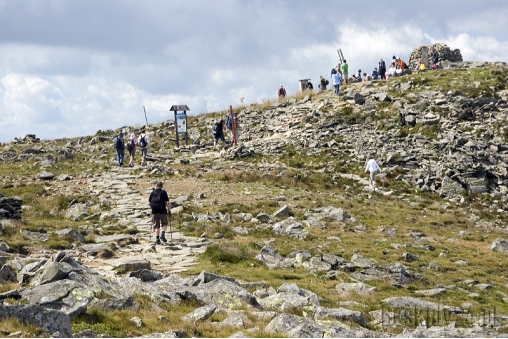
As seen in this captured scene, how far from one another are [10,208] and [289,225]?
11051 millimetres

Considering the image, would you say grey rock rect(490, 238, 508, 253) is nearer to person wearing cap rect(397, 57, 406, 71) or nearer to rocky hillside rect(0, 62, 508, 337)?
rocky hillside rect(0, 62, 508, 337)

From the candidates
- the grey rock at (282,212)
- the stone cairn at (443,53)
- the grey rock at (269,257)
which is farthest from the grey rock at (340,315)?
the stone cairn at (443,53)

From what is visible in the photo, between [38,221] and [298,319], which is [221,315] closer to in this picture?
[298,319]

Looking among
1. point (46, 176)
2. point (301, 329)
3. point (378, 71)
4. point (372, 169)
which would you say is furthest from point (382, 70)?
point (301, 329)

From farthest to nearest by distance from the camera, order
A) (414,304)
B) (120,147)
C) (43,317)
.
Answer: (120,147) → (414,304) → (43,317)

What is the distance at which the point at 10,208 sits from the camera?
23078mm

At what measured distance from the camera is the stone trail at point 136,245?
16.7m

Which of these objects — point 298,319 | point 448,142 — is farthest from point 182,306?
point 448,142

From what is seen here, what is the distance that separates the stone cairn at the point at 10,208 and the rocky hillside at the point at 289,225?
0.09 metres

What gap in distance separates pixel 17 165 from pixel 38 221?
19548 millimetres

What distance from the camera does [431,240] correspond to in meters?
22.1

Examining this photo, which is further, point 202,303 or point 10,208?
point 10,208

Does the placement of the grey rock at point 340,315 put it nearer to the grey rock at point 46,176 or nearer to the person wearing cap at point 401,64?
the grey rock at point 46,176

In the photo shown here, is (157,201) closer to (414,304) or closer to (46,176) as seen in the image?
(414,304)
